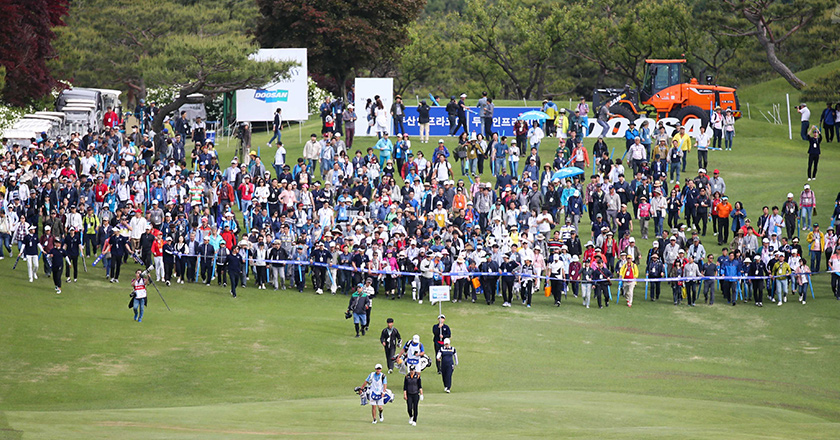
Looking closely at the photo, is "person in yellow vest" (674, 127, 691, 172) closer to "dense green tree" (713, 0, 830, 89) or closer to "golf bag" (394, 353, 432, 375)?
"golf bag" (394, 353, 432, 375)

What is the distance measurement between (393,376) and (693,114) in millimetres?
25825

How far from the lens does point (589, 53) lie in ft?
249

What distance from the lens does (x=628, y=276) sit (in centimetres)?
3056

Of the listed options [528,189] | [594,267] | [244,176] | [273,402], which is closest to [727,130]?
[528,189]

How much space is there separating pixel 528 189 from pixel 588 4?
4167 cm

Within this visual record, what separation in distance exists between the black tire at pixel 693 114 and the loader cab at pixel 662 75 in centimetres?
257

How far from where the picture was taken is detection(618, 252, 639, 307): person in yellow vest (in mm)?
30484

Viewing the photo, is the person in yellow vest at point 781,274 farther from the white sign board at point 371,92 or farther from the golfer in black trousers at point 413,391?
the white sign board at point 371,92

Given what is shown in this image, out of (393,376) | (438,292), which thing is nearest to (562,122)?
(438,292)

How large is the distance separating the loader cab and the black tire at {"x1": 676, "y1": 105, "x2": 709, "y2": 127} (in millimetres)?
2575

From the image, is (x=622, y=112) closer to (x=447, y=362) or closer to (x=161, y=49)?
(x=161, y=49)

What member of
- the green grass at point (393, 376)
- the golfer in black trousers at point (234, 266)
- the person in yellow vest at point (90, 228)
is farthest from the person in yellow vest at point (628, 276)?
the person in yellow vest at point (90, 228)

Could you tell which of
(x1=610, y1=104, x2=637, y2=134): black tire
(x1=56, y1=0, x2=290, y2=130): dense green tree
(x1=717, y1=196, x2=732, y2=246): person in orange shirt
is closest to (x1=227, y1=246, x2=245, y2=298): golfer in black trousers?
(x1=717, y1=196, x2=732, y2=246): person in orange shirt

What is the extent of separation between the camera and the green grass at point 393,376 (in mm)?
19000
